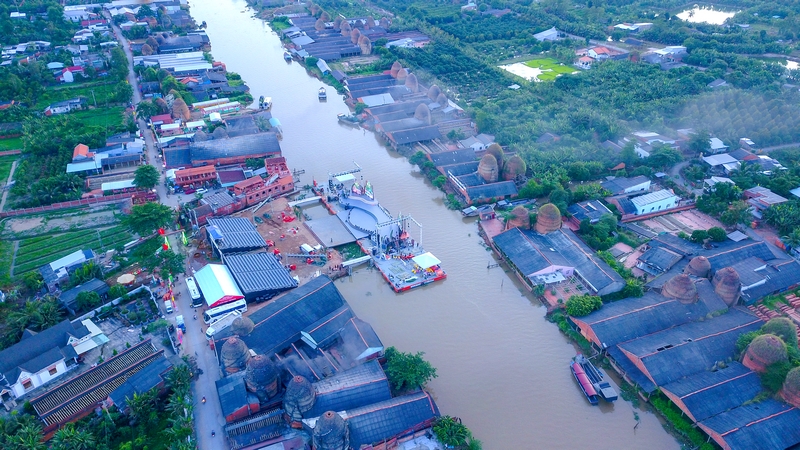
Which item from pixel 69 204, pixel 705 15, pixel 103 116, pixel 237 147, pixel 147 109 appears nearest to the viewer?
pixel 69 204

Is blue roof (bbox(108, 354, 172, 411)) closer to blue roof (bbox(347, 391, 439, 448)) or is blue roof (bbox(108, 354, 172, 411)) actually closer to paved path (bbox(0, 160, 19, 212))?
blue roof (bbox(347, 391, 439, 448))

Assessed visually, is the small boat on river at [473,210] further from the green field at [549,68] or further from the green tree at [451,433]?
the green field at [549,68]

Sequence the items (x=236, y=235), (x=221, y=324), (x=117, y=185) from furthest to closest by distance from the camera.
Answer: (x=117, y=185) < (x=236, y=235) < (x=221, y=324)

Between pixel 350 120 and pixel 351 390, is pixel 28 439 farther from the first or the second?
pixel 350 120

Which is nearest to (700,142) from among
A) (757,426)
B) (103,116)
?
(757,426)

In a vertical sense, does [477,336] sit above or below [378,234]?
below

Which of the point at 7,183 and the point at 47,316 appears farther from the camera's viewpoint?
the point at 7,183

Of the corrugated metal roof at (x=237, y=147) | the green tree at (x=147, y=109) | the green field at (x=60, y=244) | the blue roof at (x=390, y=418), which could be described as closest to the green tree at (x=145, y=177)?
the green field at (x=60, y=244)
